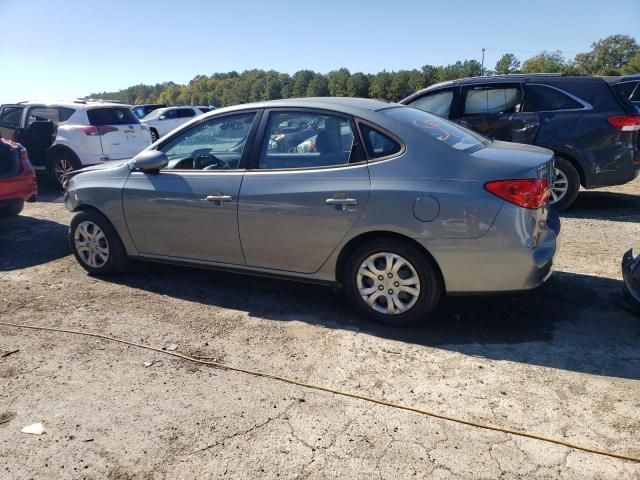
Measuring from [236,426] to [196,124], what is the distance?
273 cm

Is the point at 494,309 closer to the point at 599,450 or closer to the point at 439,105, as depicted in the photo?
the point at 599,450

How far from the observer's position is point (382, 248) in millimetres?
3809

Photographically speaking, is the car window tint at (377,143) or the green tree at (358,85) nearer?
the car window tint at (377,143)

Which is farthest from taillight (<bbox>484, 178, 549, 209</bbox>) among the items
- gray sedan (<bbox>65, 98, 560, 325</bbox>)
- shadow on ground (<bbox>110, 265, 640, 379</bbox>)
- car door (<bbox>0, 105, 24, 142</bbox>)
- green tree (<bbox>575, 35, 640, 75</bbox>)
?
green tree (<bbox>575, 35, 640, 75</bbox>)

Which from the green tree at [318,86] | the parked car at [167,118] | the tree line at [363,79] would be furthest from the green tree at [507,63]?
the parked car at [167,118]

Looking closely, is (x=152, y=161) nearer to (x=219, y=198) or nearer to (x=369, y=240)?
(x=219, y=198)

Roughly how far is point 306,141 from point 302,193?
466 mm

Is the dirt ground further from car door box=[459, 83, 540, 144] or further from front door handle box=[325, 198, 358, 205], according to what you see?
car door box=[459, 83, 540, 144]

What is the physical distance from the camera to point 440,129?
4.07m

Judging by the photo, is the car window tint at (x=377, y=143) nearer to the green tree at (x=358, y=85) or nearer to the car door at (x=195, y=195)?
the car door at (x=195, y=195)

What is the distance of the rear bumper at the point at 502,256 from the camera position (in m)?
3.51

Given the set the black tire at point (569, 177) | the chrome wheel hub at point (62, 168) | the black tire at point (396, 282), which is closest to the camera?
the black tire at point (396, 282)

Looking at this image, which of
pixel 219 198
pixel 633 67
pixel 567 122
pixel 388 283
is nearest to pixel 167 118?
pixel 567 122

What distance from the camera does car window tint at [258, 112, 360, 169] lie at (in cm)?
401
